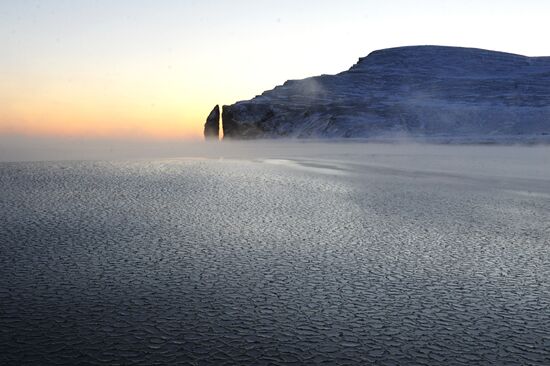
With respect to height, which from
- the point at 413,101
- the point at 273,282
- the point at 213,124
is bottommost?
the point at 273,282

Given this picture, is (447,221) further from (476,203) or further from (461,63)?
(461,63)

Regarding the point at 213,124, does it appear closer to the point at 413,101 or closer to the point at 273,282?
the point at 413,101

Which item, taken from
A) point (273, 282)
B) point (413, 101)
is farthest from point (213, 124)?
point (273, 282)

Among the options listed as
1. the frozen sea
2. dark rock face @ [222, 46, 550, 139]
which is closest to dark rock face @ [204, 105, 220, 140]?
dark rock face @ [222, 46, 550, 139]

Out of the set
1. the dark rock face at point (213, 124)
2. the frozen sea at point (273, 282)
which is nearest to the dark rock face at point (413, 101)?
the dark rock face at point (213, 124)

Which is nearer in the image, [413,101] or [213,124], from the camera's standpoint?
[413,101]

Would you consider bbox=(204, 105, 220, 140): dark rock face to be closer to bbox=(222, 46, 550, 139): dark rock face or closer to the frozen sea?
bbox=(222, 46, 550, 139): dark rock face

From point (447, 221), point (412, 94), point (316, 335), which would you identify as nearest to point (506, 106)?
point (412, 94)
